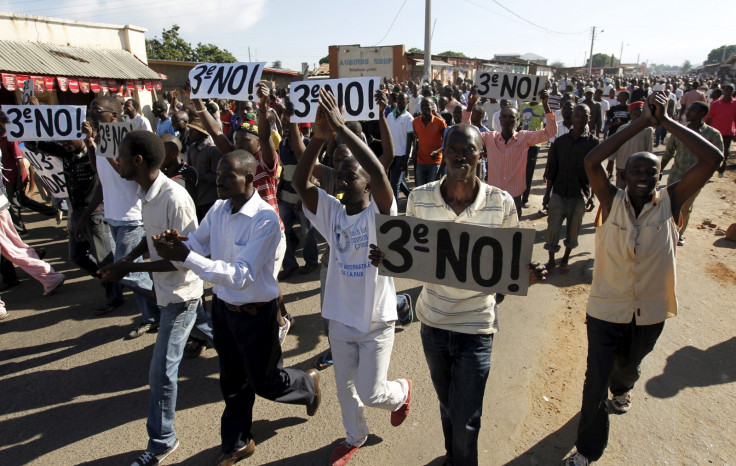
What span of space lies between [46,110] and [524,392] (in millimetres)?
5667

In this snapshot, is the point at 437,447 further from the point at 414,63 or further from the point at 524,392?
the point at 414,63

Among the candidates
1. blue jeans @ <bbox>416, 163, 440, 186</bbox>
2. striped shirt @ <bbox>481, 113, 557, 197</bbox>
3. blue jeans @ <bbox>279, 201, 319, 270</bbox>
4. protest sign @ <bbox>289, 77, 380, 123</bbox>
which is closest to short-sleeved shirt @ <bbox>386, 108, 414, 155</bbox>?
blue jeans @ <bbox>416, 163, 440, 186</bbox>

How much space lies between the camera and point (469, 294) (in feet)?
8.35

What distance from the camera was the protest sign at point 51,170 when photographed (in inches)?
223

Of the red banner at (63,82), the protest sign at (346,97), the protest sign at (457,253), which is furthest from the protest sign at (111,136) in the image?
the red banner at (63,82)

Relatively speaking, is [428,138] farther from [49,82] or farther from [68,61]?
[68,61]

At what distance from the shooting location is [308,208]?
9.35 ft

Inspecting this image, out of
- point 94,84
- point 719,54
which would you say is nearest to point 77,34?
point 94,84

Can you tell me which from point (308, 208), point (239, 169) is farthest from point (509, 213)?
point (239, 169)

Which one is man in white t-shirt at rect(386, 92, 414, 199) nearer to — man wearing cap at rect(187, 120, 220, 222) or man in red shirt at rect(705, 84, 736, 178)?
man wearing cap at rect(187, 120, 220, 222)

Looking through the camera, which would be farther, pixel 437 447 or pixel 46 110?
pixel 46 110

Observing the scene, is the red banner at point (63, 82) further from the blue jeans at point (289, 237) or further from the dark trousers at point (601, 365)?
the dark trousers at point (601, 365)

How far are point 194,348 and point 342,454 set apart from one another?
207 centimetres

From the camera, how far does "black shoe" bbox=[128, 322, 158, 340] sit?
4738mm
